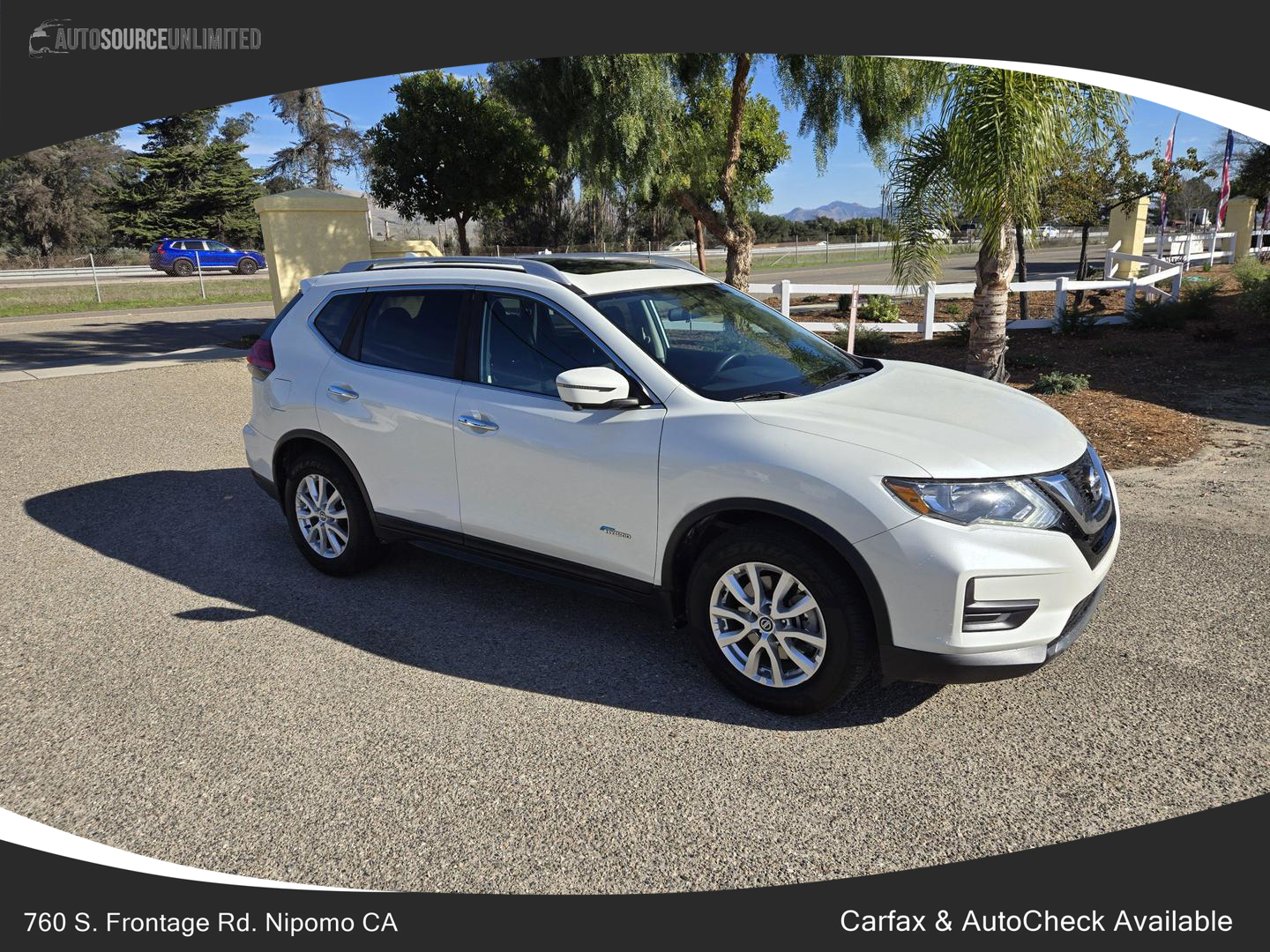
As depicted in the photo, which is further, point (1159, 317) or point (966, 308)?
point (966, 308)

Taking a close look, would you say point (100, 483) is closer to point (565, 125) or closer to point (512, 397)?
point (512, 397)

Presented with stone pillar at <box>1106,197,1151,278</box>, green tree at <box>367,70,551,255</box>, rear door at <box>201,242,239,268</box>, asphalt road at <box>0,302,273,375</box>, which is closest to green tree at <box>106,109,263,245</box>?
rear door at <box>201,242,239,268</box>

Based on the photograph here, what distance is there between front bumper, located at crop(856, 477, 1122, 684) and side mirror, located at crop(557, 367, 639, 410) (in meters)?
1.23

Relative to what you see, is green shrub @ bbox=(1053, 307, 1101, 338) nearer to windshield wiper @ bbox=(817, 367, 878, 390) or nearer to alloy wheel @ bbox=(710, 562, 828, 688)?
windshield wiper @ bbox=(817, 367, 878, 390)

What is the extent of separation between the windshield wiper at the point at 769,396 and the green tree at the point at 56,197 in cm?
6069

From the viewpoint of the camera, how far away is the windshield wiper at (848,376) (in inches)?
171

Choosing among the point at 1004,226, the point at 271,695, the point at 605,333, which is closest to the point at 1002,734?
the point at 605,333

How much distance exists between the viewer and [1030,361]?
11.6m

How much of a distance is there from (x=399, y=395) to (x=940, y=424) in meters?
2.75

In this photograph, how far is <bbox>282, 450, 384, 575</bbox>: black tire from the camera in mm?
5219

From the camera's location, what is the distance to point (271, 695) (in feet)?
13.4

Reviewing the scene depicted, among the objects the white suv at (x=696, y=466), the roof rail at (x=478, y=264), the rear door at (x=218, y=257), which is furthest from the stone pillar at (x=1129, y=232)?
the rear door at (x=218, y=257)

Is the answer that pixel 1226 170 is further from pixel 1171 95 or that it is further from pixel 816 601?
pixel 816 601

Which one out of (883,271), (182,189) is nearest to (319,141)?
(182,189)
